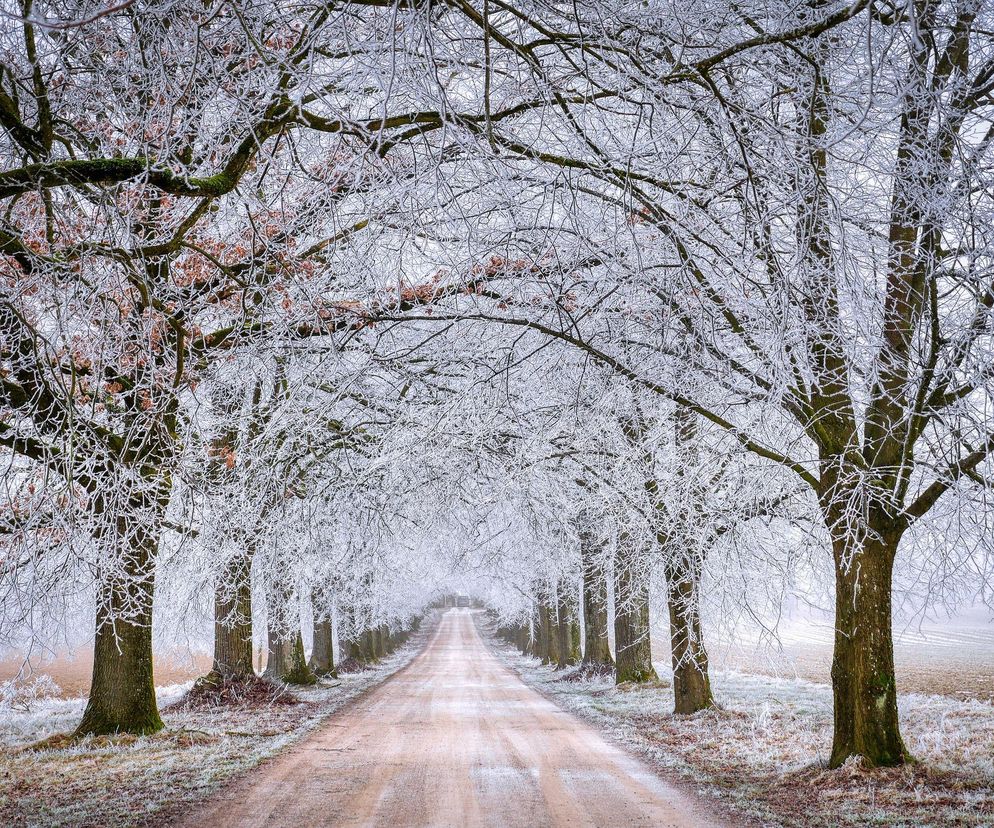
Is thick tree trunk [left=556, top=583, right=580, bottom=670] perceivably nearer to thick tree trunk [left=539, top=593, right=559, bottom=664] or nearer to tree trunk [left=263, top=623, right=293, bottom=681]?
thick tree trunk [left=539, top=593, right=559, bottom=664]

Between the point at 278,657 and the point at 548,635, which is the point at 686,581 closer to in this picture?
the point at 278,657

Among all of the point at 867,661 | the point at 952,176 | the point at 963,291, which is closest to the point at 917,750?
the point at 867,661

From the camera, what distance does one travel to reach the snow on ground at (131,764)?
272 inches

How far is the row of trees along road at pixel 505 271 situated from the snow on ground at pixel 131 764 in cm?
117

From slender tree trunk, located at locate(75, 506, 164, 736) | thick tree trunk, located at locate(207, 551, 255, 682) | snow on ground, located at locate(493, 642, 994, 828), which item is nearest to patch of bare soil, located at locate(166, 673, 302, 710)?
thick tree trunk, located at locate(207, 551, 255, 682)

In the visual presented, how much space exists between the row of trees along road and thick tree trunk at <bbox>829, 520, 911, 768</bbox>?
4 centimetres

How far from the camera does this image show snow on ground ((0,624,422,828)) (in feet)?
22.7

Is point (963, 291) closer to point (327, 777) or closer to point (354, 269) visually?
point (354, 269)

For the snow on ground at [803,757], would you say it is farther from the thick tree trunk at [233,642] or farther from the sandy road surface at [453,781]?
the thick tree trunk at [233,642]

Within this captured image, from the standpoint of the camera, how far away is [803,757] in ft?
29.8

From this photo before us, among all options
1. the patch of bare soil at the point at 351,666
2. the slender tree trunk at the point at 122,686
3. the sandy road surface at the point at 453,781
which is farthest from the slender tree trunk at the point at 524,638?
the slender tree trunk at the point at 122,686

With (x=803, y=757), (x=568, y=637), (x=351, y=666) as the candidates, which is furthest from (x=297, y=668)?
(x=803, y=757)

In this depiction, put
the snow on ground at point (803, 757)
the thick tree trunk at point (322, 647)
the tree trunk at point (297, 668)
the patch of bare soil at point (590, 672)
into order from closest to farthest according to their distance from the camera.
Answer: the snow on ground at point (803, 757) < the tree trunk at point (297, 668) < the patch of bare soil at point (590, 672) < the thick tree trunk at point (322, 647)

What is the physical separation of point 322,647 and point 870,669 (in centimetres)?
1941
